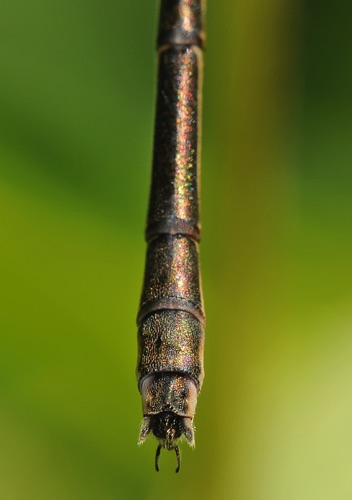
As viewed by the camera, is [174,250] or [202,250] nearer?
[174,250]

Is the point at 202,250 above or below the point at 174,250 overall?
above

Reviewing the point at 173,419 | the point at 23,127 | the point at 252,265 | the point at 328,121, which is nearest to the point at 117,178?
the point at 23,127

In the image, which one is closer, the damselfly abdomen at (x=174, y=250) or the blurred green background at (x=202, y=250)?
the damselfly abdomen at (x=174, y=250)

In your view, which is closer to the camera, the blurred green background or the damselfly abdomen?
the damselfly abdomen
